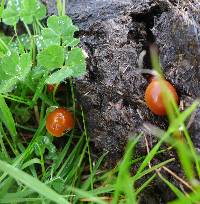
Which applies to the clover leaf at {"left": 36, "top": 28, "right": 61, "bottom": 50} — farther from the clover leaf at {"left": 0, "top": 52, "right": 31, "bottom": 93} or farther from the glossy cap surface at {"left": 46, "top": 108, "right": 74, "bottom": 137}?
the glossy cap surface at {"left": 46, "top": 108, "right": 74, "bottom": 137}

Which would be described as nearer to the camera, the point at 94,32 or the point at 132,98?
the point at 132,98

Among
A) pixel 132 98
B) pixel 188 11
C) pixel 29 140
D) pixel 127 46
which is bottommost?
pixel 29 140

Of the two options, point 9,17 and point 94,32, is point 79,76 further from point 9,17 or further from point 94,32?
point 9,17

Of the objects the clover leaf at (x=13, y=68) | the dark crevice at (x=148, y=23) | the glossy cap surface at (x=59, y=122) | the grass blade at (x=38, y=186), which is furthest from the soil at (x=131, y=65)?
the grass blade at (x=38, y=186)

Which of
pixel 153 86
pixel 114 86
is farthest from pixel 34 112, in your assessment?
pixel 153 86

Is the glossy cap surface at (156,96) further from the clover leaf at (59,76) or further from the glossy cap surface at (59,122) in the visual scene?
the glossy cap surface at (59,122)

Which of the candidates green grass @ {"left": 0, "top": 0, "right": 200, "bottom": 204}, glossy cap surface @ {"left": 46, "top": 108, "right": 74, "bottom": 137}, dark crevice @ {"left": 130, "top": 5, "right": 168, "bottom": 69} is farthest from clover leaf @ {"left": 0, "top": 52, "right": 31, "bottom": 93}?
dark crevice @ {"left": 130, "top": 5, "right": 168, "bottom": 69}

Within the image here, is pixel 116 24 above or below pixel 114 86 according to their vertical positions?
above

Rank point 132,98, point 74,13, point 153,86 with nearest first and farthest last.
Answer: point 153,86 → point 132,98 → point 74,13

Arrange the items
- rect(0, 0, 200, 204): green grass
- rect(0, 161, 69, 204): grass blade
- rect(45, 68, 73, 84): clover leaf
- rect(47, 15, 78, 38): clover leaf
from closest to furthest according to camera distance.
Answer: rect(0, 161, 69, 204): grass blade
rect(0, 0, 200, 204): green grass
rect(45, 68, 73, 84): clover leaf
rect(47, 15, 78, 38): clover leaf
